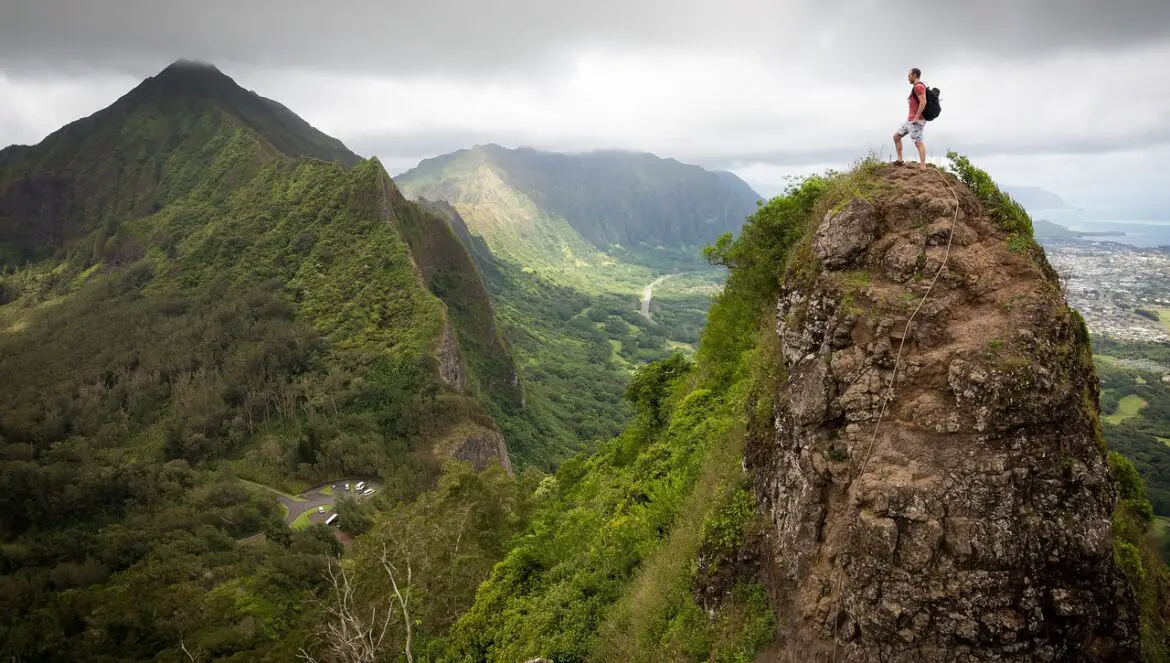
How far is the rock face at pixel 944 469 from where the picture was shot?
28.3 ft

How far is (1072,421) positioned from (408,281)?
81.3 meters

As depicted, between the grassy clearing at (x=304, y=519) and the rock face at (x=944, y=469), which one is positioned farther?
the grassy clearing at (x=304, y=519)

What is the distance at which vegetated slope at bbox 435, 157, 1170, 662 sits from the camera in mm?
8672

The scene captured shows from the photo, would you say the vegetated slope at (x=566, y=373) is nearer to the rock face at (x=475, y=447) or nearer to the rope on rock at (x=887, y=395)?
the rock face at (x=475, y=447)

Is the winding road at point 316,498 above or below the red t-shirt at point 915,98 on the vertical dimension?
below

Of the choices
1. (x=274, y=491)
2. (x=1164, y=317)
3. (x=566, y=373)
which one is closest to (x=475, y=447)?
(x=274, y=491)

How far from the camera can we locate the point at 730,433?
15414 millimetres

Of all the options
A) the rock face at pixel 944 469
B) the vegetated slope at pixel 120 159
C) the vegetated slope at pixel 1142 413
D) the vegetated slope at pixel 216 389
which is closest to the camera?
the rock face at pixel 944 469

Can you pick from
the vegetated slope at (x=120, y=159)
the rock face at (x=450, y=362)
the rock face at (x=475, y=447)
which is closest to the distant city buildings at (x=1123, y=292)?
the rock face at (x=475, y=447)

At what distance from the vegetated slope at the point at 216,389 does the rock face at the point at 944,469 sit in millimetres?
31788

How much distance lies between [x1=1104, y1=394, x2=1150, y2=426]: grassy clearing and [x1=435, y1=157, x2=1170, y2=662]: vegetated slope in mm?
73998

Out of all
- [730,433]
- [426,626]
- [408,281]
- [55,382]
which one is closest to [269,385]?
[408,281]

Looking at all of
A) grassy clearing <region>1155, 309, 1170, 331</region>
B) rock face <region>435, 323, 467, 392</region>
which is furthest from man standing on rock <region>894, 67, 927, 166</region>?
grassy clearing <region>1155, 309, 1170, 331</region>

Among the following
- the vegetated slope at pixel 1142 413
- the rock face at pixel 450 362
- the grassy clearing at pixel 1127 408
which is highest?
the rock face at pixel 450 362
